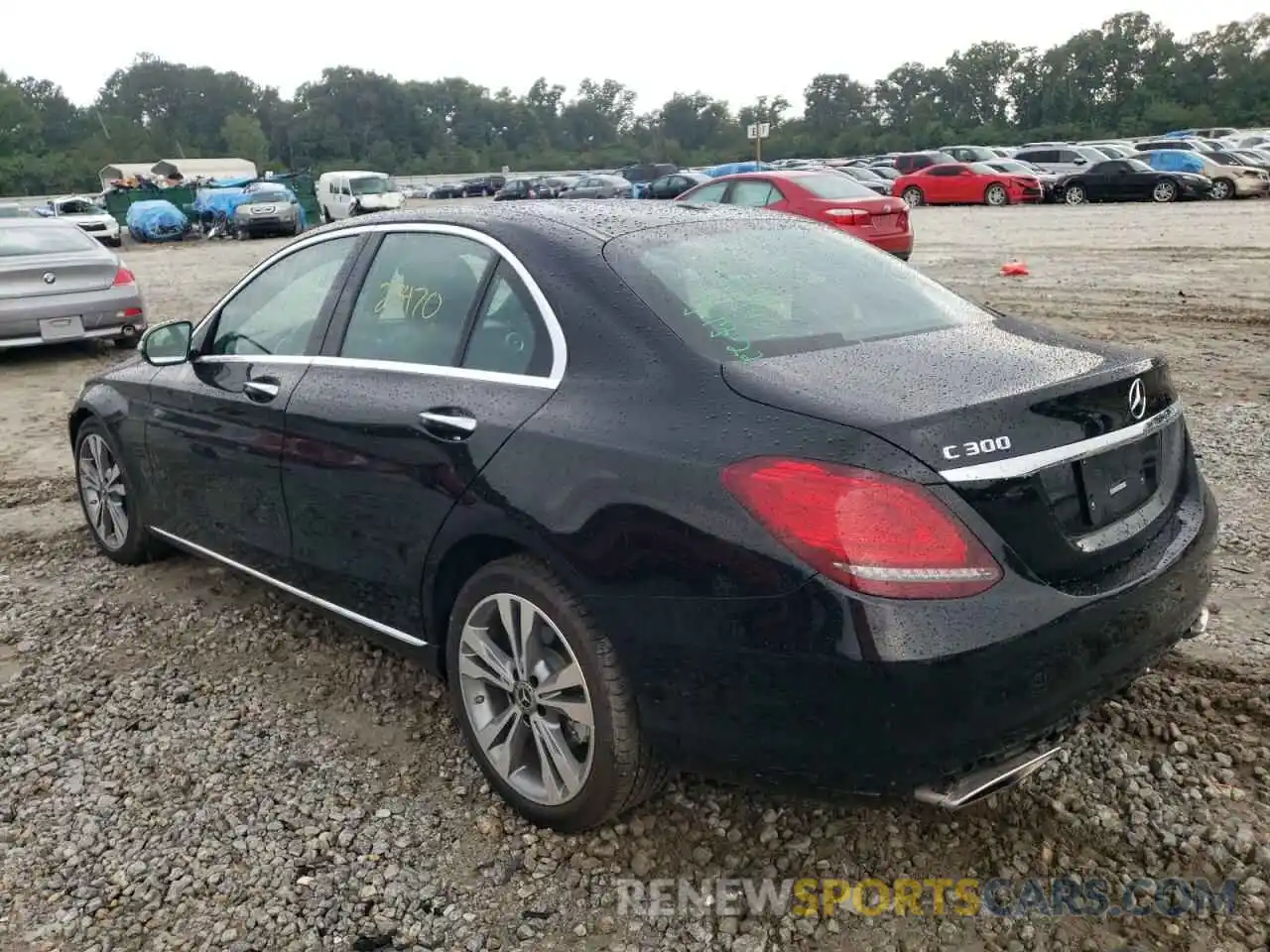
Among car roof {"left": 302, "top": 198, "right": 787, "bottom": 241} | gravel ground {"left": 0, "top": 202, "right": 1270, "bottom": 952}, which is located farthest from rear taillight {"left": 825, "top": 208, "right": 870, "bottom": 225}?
car roof {"left": 302, "top": 198, "right": 787, "bottom": 241}

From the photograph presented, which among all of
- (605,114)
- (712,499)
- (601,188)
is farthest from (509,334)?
(605,114)

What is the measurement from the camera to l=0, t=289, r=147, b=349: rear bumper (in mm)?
9422

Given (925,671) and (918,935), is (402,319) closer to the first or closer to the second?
(925,671)

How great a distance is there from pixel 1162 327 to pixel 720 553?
8575 mm

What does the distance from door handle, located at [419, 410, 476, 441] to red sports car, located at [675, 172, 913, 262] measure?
10.4 meters

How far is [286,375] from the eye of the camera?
12.0 ft

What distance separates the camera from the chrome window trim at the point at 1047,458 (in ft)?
7.39

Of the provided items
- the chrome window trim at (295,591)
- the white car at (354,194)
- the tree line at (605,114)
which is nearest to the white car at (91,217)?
the white car at (354,194)

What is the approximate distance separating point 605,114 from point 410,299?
152001mm

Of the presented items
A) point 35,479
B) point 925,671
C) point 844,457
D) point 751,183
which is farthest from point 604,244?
point 751,183

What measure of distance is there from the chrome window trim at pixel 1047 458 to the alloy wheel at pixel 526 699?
40.3 inches

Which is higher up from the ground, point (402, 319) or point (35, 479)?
point (402, 319)

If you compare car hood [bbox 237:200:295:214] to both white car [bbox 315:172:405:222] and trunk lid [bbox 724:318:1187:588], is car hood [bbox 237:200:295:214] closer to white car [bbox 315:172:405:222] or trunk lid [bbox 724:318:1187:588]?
white car [bbox 315:172:405:222]

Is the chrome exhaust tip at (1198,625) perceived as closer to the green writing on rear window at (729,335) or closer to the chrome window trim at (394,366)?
the green writing on rear window at (729,335)
